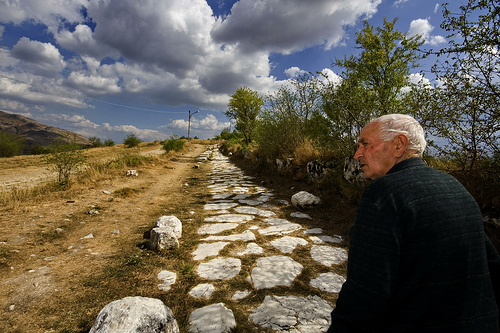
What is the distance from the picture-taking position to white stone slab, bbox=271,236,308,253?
340cm

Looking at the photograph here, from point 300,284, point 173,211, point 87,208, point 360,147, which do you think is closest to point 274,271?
point 300,284

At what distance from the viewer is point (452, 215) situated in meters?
0.90

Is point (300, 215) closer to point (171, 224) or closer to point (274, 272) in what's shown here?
point (274, 272)

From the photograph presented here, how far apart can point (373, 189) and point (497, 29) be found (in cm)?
374

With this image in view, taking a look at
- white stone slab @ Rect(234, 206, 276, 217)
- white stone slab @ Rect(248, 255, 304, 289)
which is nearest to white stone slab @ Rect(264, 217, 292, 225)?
white stone slab @ Rect(234, 206, 276, 217)

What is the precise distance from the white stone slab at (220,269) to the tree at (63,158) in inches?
227

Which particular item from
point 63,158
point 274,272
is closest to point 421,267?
point 274,272

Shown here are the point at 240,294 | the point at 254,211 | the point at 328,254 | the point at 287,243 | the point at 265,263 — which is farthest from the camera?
the point at 254,211

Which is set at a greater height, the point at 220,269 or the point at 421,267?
the point at 421,267

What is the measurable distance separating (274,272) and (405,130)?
2222 millimetres

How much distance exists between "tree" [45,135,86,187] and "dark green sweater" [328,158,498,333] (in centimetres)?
779

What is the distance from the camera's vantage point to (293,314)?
6.65ft

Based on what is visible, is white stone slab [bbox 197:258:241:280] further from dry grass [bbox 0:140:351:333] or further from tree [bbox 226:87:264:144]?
tree [bbox 226:87:264:144]

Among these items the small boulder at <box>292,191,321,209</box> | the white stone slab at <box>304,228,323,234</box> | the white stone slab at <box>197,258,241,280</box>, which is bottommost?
the white stone slab at <box>197,258,241,280</box>
